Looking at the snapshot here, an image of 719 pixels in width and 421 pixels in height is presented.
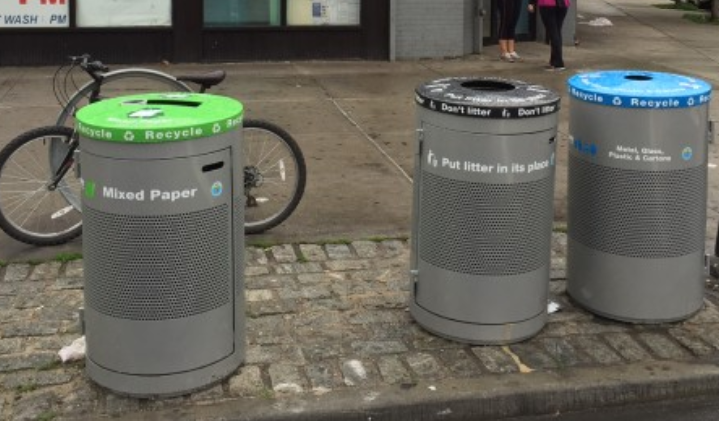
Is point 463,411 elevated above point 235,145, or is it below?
below

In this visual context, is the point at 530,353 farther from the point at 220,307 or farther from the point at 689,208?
the point at 220,307

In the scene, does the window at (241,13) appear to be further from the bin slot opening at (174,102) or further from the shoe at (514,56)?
the bin slot opening at (174,102)

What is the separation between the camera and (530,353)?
4578 millimetres

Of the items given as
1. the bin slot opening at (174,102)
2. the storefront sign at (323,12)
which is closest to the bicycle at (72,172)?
the bin slot opening at (174,102)

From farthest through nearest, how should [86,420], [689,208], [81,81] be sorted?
[81,81]
[689,208]
[86,420]

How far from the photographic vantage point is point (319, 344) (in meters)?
4.66

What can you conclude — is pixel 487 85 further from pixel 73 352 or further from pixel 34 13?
pixel 34 13

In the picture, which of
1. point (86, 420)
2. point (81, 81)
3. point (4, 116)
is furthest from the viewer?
point (81, 81)

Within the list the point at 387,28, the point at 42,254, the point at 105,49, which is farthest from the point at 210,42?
the point at 42,254

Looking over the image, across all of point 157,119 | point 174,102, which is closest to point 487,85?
point 174,102

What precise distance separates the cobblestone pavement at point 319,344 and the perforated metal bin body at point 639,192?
0.18 meters

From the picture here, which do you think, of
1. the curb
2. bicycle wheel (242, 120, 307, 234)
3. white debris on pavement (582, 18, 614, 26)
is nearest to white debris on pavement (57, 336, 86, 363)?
the curb

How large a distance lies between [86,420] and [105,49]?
9.31 meters

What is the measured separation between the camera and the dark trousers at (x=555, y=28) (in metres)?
12.7
